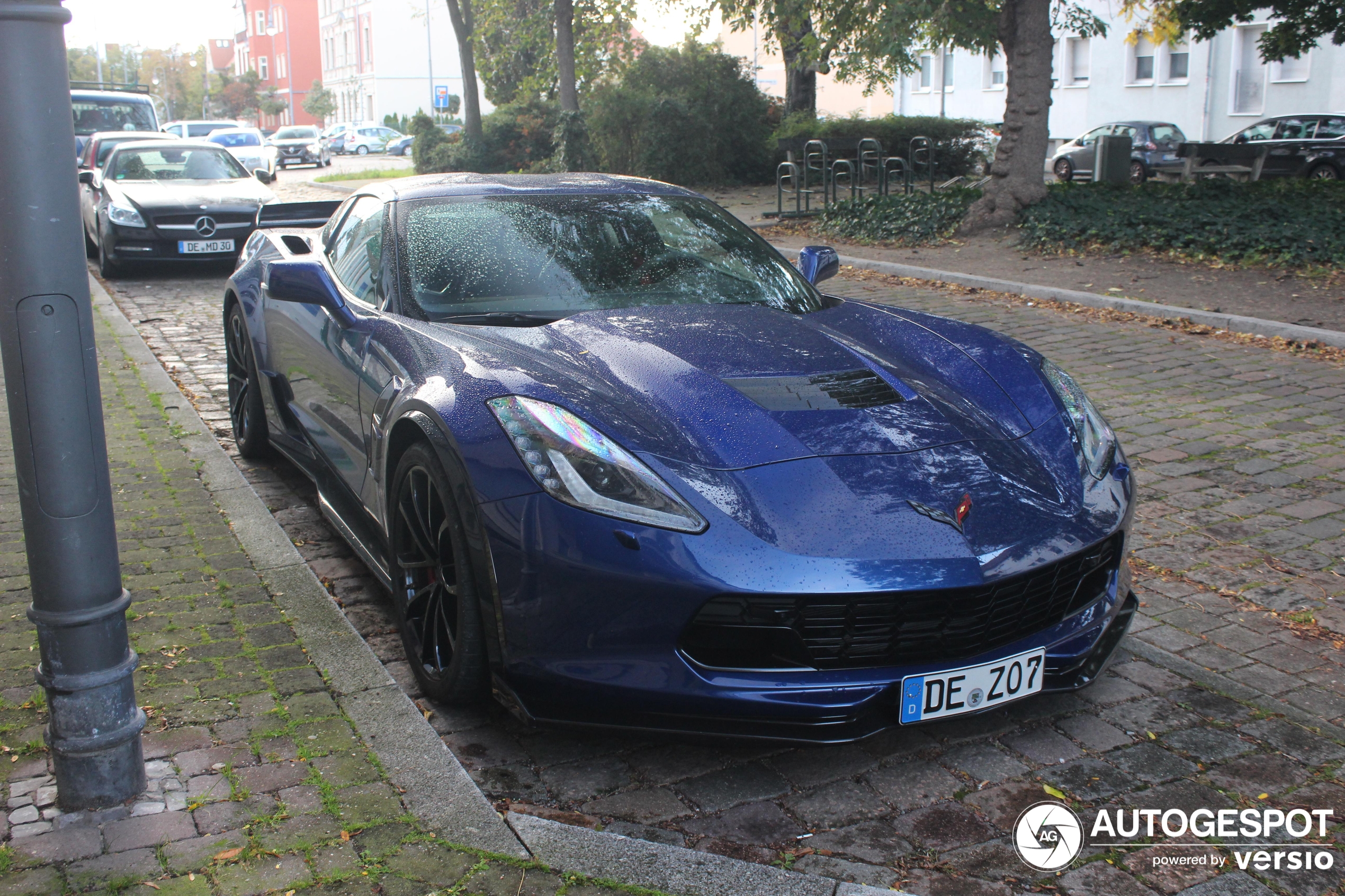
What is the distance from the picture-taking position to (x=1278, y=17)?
51.7ft

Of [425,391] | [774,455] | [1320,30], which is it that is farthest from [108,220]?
[1320,30]

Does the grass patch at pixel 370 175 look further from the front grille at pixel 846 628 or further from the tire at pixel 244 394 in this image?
the front grille at pixel 846 628

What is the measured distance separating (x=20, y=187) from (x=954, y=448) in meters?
2.25

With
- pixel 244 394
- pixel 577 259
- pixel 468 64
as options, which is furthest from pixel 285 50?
pixel 577 259

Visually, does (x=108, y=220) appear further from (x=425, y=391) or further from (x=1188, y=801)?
(x=1188, y=801)

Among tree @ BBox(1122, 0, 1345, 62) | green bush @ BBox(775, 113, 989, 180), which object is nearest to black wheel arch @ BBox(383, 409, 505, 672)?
tree @ BBox(1122, 0, 1345, 62)

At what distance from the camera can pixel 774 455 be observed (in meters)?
2.90

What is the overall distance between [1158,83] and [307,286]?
39101mm

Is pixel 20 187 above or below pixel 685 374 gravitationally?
above

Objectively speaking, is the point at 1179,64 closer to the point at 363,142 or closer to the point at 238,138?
the point at 238,138

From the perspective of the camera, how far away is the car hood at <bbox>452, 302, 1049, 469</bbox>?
9.76ft

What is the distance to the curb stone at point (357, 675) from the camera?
262cm

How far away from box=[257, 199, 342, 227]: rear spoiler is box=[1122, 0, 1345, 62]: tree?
42.9 ft

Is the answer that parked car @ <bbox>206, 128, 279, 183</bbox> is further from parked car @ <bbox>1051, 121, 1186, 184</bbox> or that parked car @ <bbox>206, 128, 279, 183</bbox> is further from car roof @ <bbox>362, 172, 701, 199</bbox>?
car roof @ <bbox>362, 172, 701, 199</bbox>
